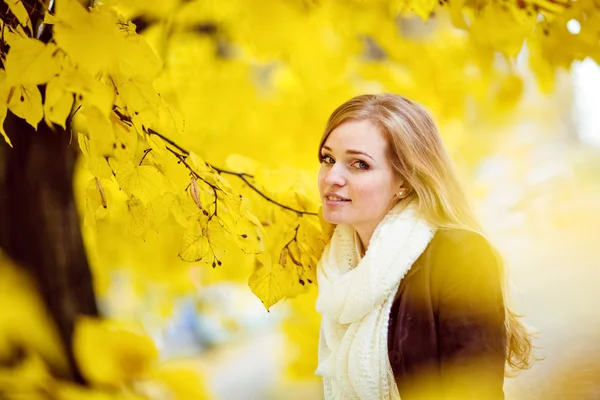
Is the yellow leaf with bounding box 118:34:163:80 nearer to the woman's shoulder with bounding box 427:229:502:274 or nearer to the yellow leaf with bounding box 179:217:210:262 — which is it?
the yellow leaf with bounding box 179:217:210:262

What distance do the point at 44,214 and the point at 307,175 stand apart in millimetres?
784

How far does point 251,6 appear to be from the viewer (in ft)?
4.65

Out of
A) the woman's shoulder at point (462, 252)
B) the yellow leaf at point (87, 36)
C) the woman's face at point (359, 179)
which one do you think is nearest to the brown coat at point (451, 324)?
the woman's shoulder at point (462, 252)

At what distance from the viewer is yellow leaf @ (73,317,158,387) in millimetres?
1696

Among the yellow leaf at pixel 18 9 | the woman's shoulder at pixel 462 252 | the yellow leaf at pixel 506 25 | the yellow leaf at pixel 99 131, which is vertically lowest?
the woman's shoulder at pixel 462 252

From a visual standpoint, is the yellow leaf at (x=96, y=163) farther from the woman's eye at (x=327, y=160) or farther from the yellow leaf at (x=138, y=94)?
the woman's eye at (x=327, y=160)

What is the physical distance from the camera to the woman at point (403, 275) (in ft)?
3.77

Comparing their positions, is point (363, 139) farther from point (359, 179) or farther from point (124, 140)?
point (124, 140)

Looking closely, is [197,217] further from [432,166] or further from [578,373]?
[578,373]

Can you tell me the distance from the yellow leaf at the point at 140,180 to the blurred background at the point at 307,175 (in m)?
0.44

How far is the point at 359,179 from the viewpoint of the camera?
1.29 m

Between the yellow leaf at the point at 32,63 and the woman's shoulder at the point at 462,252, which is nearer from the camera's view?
the yellow leaf at the point at 32,63

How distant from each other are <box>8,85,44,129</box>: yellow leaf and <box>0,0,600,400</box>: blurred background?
501 mm

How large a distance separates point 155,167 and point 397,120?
0.54 metres
